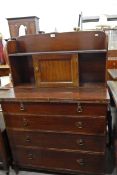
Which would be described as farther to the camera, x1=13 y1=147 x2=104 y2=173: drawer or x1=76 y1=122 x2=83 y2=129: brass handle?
x1=13 y1=147 x2=104 y2=173: drawer

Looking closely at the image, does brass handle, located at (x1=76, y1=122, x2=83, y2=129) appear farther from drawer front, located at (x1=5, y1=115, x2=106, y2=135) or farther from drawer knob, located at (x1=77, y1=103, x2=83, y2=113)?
drawer knob, located at (x1=77, y1=103, x2=83, y2=113)

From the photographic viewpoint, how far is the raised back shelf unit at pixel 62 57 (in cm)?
168

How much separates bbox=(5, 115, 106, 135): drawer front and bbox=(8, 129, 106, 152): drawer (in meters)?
0.06

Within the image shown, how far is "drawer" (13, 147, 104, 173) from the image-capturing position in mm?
1681

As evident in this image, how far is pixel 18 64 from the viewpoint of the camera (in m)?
1.91

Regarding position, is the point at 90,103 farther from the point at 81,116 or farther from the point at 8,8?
the point at 8,8

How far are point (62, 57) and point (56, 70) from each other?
0.15m

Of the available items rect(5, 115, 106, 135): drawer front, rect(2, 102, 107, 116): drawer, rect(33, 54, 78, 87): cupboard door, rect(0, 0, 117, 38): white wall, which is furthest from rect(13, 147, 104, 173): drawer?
rect(0, 0, 117, 38): white wall

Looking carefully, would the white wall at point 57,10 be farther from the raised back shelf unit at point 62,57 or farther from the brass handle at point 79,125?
the brass handle at point 79,125

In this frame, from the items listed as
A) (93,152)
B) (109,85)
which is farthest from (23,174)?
(109,85)

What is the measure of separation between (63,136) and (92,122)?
0.31m

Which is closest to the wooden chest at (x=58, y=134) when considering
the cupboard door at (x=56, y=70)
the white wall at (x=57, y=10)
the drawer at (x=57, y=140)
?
the drawer at (x=57, y=140)

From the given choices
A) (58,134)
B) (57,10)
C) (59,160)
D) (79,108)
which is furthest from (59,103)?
(57,10)

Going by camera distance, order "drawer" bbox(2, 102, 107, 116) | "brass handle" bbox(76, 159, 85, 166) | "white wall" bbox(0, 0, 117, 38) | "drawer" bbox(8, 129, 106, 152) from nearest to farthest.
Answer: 1. "drawer" bbox(2, 102, 107, 116)
2. "drawer" bbox(8, 129, 106, 152)
3. "brass handle" bbox(76, 159, 85, 166)
4. "white wall" bbox(0, 0, 117, 38)
